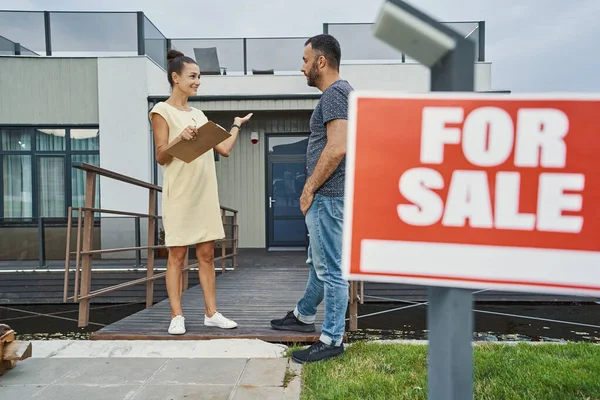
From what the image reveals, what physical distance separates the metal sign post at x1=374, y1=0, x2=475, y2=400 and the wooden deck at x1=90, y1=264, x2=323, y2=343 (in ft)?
6.25

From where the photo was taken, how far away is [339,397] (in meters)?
1.65

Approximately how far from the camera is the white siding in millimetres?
8336

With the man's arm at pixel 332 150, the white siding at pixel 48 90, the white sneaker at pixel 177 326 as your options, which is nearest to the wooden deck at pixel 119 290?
the white sneaker at pixel 177 326

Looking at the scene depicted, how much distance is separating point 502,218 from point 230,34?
9414mm

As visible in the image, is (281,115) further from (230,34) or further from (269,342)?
(269,342)

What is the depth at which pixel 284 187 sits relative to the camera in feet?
31.5

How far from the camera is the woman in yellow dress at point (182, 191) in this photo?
252 cm

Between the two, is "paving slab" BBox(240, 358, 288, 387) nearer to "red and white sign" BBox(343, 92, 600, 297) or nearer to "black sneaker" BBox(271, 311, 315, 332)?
"black sneaker" BBox(271, 311, 315, 332)

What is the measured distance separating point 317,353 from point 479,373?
774 millimetres

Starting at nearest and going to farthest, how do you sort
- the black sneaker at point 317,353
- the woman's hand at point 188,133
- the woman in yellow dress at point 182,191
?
the black sneaker at point 317,353
the woman's hand at point 188,133
the woman in yellow dress at point 182,191

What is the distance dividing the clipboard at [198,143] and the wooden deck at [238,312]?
3.61ft

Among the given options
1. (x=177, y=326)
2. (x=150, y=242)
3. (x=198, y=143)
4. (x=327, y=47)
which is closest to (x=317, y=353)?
(x=177, y=326)

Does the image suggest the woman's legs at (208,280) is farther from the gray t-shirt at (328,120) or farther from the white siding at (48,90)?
the white siding at (48,90)

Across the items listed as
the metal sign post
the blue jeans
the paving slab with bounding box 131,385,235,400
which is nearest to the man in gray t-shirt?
the blue jeans
